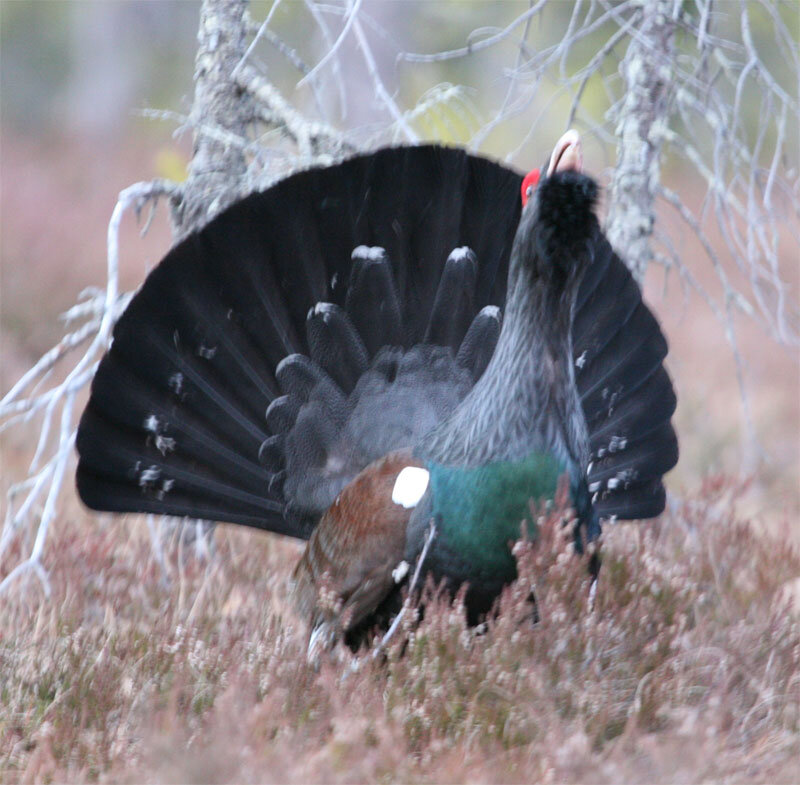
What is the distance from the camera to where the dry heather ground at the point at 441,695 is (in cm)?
270

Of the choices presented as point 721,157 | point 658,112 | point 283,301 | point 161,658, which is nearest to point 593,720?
point 161,658

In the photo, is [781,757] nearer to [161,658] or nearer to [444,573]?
[444,573]

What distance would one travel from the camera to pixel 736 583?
488cm

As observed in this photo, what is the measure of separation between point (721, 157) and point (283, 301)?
1.93 metres

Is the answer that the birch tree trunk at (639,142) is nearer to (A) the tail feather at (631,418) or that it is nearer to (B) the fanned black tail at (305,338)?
(B) the fanned black tail at (305,338)

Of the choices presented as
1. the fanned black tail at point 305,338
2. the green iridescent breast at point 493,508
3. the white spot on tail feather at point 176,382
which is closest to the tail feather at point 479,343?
the fanned black tail at point 305,338

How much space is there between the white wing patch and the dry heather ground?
1.18 feet

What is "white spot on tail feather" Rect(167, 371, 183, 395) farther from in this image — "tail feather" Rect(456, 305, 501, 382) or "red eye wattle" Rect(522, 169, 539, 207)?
"red eye wattle" Rect(522, 169, 539, 207)

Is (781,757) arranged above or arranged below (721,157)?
below

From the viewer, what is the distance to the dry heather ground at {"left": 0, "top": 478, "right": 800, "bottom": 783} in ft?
8.86

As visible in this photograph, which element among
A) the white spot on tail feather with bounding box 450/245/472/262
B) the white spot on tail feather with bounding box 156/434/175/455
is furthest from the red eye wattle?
the white spot on tail feather with bounding box 156/434/175/455

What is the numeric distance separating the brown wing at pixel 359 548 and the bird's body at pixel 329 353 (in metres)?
0.03

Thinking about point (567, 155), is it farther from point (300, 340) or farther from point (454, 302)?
point (300, 340)

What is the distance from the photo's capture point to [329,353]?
13.7 ft
